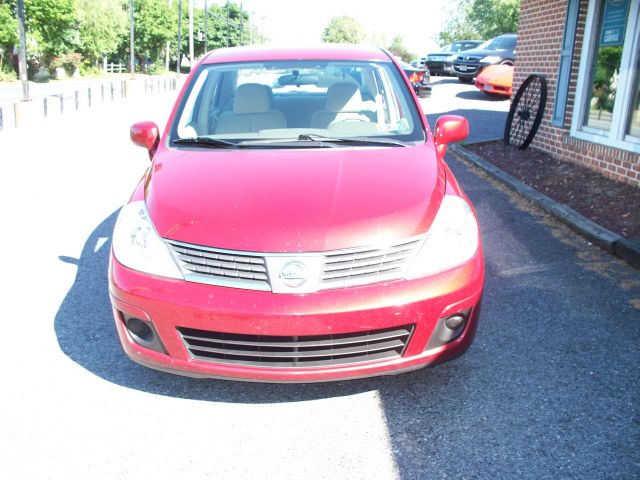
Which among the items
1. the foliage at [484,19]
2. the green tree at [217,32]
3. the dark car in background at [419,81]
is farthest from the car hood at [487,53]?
the green tree at [217,32]

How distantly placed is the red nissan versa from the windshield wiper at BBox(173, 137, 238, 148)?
10.5 inches

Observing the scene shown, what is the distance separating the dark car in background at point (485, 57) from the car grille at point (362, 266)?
66.6ft

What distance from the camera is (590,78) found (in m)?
8.55

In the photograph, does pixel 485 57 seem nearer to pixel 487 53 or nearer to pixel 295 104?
pixel 487 53

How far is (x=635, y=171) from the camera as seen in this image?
693 centimetres

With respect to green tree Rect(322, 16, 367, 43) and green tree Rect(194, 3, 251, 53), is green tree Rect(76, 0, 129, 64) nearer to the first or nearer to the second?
green tree Rect(194, 3, 251, 53)

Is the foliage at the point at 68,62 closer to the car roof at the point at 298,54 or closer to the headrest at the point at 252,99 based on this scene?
the car roof at the point at 298,54

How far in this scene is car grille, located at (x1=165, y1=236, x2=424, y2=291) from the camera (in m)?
2.75

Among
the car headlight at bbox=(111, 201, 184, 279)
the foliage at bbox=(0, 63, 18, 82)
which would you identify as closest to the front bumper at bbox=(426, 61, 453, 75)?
the car headlight at bbox=(111, 201, 184, 279)

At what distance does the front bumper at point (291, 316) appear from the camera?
8.86 feet

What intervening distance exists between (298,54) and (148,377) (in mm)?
2504

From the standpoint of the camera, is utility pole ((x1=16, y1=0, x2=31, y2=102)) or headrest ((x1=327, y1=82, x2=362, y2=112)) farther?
utility pole ((x1=16, y1=0, x2=31, y2=102))

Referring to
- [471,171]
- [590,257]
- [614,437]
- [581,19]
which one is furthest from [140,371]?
[581,19]

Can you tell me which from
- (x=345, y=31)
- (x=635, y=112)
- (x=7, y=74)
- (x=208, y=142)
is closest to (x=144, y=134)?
(x=208, y=142)
